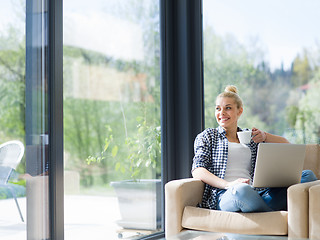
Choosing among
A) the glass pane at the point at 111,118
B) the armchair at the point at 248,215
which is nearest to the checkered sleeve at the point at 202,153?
the armchair at the point at 248,215

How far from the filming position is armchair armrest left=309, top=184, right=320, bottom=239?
2508 mm

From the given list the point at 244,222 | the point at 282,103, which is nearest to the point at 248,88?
the point at 282,103

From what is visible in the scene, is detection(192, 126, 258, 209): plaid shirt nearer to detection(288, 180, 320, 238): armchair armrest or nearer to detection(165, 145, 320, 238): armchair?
detection(165, 145, 320, 238): armchair

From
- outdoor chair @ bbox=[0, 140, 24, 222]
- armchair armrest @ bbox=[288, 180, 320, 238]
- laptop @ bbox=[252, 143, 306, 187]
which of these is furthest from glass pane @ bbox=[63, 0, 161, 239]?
armchair armrest @ bbox=[288, 180, 320, 238]

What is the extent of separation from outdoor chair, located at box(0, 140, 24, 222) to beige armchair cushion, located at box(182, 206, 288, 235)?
991mm

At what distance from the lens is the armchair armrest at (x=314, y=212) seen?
98.7 inches

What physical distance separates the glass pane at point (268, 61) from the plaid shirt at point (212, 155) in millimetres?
682

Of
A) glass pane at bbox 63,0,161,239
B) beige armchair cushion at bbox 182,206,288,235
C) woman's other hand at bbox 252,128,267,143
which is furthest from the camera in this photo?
woman's other hand at bbox 252,128,267,143

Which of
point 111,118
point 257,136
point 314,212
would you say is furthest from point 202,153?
point 314,212

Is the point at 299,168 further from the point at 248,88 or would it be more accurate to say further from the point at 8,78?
the point at 8,78

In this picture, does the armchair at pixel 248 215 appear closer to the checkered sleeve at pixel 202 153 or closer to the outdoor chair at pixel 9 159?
the checkered sleeve at pixel 202 153

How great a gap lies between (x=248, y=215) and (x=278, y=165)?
0.33m

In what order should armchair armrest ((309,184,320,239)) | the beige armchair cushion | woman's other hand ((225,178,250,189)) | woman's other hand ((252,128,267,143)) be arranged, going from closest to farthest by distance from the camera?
armchair armrest ((309,184,320,239)) < the beige armchair cushion < woman's other hand ((225,178,250,189)) < woman's other hand ((252,128,267,143))

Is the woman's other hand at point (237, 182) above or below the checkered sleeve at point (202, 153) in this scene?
below
